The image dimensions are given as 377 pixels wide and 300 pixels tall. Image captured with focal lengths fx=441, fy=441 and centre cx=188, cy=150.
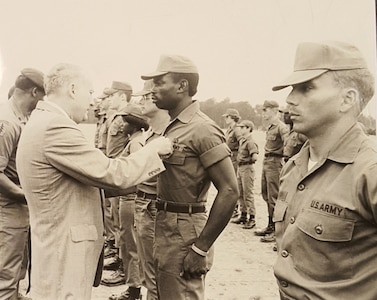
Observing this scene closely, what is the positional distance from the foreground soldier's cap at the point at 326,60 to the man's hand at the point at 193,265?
0.86m

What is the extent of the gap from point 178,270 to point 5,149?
111 cm

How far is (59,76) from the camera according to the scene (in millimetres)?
1595

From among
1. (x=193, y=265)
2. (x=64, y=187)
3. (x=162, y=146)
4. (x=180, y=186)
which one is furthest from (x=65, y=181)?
(x=193, y=265)

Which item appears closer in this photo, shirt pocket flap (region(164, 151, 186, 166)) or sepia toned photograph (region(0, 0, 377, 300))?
sepia toned photograph (region(0, 0, 377, 300))

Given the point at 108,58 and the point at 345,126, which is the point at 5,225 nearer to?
the point at 108,58

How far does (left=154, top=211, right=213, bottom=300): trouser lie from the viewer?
5.81 feet

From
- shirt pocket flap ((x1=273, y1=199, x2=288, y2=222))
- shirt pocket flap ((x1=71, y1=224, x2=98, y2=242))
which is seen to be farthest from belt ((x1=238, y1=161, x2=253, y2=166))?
shirt pocket flap ((x1=273, y1=199, x2=288, y2=222))

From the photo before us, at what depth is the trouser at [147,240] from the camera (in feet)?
7.62

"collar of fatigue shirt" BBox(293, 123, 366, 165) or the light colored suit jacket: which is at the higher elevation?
"collar of fatigue shirt" BBox(293, 123, 366, 165)

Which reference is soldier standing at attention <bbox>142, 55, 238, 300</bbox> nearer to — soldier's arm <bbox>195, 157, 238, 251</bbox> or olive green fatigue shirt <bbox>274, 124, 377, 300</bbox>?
soldier's arm <bbox>195, 157, 238, 251</bbox>

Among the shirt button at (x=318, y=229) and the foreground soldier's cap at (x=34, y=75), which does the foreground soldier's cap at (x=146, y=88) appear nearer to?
the foreground soldier's cap at (x=34, y=75)

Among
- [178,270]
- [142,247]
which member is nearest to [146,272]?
[142,247]

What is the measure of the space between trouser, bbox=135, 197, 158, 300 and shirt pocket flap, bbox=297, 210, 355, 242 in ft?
4.57

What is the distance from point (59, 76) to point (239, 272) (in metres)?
2.24
